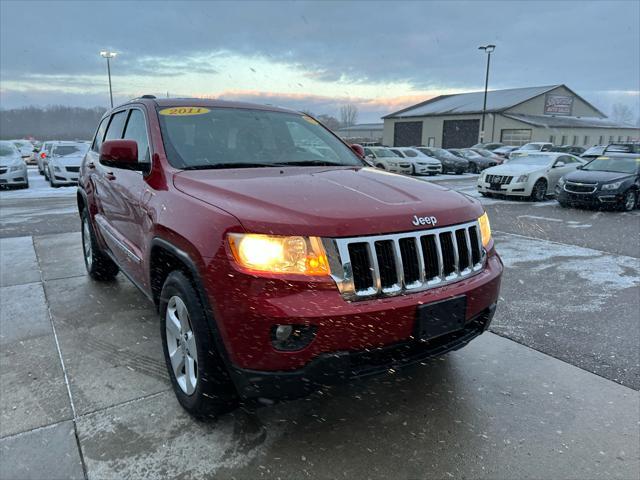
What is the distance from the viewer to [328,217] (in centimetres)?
218

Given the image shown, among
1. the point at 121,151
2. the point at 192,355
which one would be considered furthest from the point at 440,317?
the point at 121,151

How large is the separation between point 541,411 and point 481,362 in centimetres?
64

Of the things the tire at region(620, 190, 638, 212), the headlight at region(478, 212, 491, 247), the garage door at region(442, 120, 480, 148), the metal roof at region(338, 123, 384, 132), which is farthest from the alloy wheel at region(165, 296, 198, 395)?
the metal roof at region(338, 123, 384, 132)

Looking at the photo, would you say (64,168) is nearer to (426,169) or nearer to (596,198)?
(596,198)

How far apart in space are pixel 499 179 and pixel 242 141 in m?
11.9

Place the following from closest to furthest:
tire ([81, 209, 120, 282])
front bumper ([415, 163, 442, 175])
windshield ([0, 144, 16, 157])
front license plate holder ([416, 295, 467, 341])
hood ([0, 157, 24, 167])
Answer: front license plate holder ([416, 295, 467, 341]) < tire ([81, 209, 120, 282]) < hood ([0, 157, 24, 167]) < windshield ([0, 144, 16, 157]) < front bumper ([415, 163, 442, 175])

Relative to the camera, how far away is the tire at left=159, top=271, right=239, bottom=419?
7.58 ft

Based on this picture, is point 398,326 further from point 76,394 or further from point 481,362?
point 76,394

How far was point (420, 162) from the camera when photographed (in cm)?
2302

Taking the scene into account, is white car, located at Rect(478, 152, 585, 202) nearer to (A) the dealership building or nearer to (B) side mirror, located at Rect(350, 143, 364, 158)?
(B) side mirror, located at Rect(350, 143, 364, 158)

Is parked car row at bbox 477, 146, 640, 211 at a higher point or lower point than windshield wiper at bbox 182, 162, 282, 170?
lower

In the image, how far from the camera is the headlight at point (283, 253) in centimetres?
212

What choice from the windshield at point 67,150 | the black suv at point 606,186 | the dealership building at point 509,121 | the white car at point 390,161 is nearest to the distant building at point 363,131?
the dealership building at point 509,121

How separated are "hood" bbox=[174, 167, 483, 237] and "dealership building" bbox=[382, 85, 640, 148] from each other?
47284 mm
